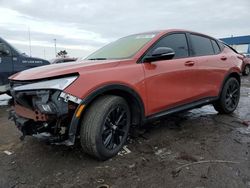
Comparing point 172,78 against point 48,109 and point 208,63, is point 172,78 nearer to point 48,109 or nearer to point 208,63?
point 208,63

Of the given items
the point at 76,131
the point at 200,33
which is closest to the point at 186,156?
the point at 76,131

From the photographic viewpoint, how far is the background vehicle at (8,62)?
24.0ft

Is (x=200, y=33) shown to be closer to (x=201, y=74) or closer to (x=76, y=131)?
(x=201, y=74)

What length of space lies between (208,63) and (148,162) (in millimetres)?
2403

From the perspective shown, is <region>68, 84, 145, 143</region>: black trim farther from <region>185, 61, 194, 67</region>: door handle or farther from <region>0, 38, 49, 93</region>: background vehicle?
<region>0, 38, 49, 93</region>: background vehicle

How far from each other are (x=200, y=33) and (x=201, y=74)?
93cm

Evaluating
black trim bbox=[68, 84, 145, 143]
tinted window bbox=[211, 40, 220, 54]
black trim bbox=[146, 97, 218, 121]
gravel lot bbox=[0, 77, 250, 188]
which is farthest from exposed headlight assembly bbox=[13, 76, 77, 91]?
tinted window bbox=[211, 40, 220, 54]

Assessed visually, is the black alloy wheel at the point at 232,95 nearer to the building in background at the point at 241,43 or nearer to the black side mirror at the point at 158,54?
the black side mirror at the point at 158,54

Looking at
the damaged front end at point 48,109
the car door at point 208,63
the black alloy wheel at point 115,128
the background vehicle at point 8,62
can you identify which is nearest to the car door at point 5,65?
the background vehicle at point 8,62

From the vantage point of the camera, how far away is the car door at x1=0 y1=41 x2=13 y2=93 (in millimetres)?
7295

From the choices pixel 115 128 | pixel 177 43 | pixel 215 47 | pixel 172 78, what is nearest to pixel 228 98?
pixel 215 47

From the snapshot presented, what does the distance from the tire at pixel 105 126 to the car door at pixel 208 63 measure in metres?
1.83

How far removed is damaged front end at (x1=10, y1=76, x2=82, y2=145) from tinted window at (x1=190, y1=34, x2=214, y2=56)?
258 centimetres

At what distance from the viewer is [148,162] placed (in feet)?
10.8
